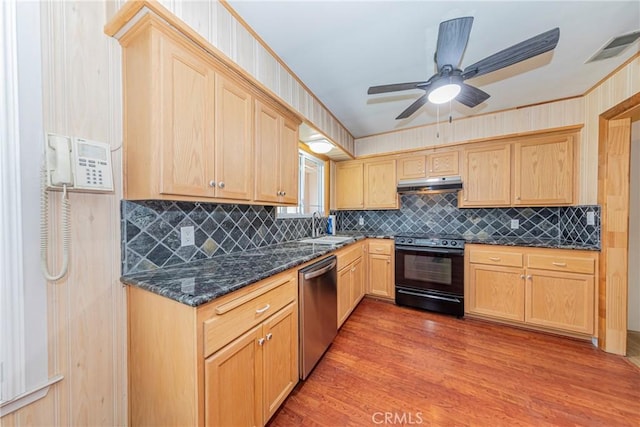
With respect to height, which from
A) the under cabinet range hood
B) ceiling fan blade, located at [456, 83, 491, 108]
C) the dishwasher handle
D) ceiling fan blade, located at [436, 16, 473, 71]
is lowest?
the dishwasher handle

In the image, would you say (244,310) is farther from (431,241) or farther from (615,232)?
(615,232)

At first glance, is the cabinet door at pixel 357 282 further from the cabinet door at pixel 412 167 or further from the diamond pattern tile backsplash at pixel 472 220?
the cabinet door at pixel 412 167

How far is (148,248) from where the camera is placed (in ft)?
4.07

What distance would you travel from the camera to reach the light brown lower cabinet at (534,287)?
2.10 m

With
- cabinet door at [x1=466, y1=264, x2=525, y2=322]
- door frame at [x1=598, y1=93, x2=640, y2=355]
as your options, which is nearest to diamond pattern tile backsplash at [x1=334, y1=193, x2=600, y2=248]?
door frame at [x1=598, y1=93, x2=640, y2=355]

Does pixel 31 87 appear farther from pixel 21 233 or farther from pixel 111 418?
pixel 111 418

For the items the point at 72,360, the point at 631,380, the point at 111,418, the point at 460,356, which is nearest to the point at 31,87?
the point at 72,360

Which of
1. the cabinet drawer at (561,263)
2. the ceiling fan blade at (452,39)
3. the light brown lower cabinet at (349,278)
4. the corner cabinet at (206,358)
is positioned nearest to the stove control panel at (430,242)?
the light brown lower cabinet at (349,278)

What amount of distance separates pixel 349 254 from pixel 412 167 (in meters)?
1.63

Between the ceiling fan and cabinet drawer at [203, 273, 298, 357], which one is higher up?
the ceiling fan

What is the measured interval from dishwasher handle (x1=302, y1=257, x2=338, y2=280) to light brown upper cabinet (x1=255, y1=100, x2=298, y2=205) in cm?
61

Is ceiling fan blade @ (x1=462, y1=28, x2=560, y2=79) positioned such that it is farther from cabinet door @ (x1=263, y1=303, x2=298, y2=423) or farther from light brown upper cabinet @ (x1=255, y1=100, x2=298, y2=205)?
cabinet door @ (x1=263, y1=303, x2=298, y2=423)

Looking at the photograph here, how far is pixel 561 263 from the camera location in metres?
2.17

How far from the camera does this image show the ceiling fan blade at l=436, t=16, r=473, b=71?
118 centimetres
